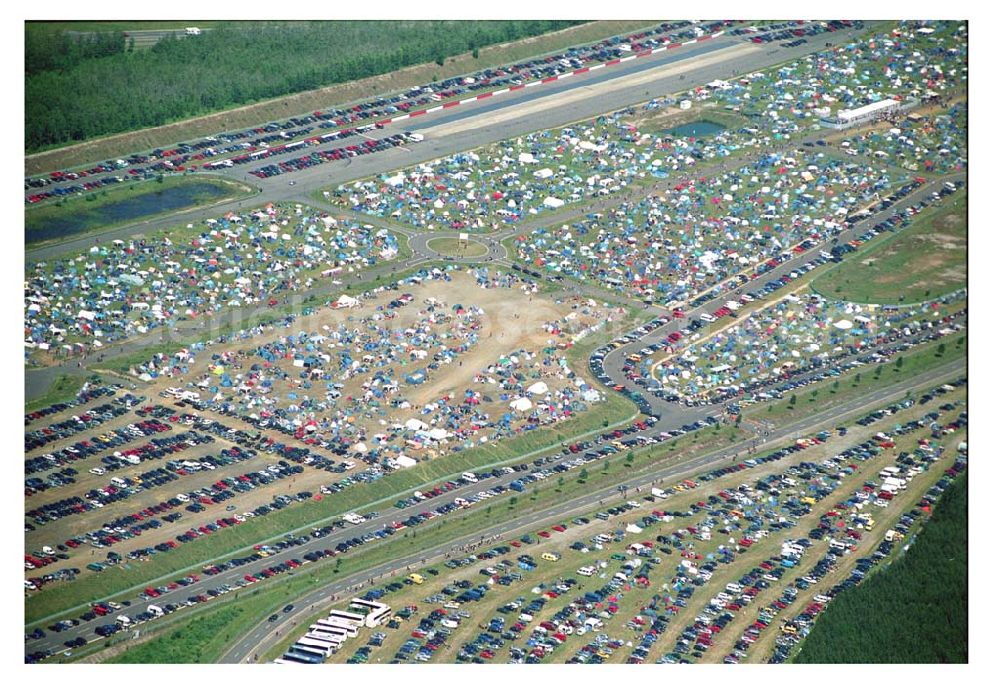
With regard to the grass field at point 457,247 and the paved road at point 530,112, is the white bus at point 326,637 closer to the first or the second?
the grass field at point 457,247

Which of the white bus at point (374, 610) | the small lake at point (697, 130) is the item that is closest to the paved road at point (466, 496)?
the white bus at point (374, 610)

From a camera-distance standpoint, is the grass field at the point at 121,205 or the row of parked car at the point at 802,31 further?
the row of parked car at the point at 802,31

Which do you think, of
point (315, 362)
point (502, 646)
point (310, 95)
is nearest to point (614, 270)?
point (315, 362)

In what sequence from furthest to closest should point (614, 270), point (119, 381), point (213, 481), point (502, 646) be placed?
point (614, 270)
point (119, 381)
point (213, 481)
point (502, 646)

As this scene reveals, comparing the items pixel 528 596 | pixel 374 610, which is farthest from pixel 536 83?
pixel 374 610

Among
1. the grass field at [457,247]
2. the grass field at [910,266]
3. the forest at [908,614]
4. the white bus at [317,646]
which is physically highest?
the grass field at [457,247]

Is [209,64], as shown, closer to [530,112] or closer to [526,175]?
[530,112]

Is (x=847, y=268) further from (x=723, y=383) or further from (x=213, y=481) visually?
(x=213, y=481)
